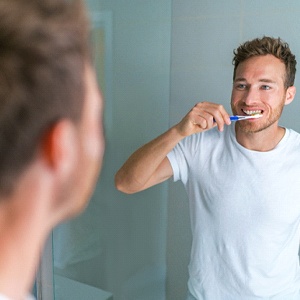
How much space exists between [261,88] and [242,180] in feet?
0.87

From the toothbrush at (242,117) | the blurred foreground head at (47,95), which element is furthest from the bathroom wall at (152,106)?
the blurred foreground head at (47,95)

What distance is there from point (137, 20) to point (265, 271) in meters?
0.86

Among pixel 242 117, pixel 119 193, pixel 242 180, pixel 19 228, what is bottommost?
pixel 119 193

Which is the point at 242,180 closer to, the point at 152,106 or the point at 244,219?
the point at 244,219

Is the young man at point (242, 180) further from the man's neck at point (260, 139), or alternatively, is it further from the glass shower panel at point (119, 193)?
the glass shower panel at point (119, 193)

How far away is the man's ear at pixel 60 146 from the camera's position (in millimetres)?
312

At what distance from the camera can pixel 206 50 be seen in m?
1.55

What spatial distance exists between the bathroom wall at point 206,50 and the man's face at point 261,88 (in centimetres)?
23

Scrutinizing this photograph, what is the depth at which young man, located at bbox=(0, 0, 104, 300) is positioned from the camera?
0.97ft

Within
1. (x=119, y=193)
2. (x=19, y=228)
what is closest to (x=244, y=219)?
(x=119, y=193)

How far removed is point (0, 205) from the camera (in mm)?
321

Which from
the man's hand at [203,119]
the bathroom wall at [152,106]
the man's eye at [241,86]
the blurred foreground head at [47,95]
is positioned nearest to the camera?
the blurred foreground head at [47,95]

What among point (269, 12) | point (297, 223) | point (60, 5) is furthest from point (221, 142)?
point (60, 5)

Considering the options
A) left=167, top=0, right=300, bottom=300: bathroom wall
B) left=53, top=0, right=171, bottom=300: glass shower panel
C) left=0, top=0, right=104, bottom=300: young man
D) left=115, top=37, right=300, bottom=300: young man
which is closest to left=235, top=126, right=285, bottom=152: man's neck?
left=115, top=37, right=300, bottom=300: young man
